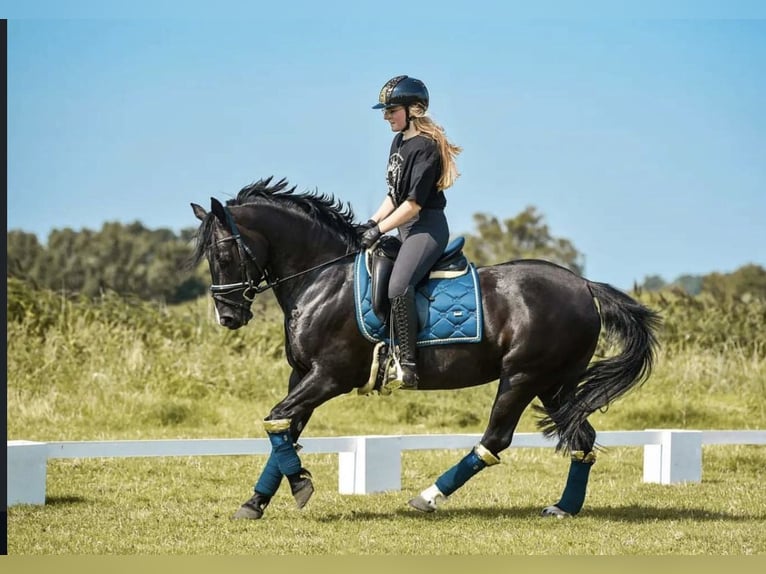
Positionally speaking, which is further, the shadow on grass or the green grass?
the shadow on grass

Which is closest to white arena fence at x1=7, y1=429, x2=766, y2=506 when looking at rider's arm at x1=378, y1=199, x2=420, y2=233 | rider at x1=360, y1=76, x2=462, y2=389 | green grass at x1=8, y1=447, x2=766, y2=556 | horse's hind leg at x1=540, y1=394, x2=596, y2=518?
green grass at x1=8, y1=447, x2=766, y2=556

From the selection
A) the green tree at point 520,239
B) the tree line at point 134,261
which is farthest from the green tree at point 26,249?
the green tree at point 520,239

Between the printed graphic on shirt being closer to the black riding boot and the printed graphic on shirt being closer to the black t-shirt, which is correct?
the black t-shirt

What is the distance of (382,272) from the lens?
691 cm

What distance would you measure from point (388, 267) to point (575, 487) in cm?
185

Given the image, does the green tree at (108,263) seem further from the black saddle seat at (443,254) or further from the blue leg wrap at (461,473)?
the blue leg wrap at (461,473)

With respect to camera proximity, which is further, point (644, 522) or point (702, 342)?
point (702, 342)

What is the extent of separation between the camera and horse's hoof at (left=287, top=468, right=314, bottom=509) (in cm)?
681

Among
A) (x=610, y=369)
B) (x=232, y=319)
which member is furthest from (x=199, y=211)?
(x=610, y=369)

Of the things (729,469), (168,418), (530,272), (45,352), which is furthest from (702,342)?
(530,272)

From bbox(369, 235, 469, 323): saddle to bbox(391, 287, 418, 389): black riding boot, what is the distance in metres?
0.12

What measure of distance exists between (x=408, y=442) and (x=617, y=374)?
2032 mm

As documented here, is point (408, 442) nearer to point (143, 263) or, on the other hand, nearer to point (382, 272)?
point (382, 272)

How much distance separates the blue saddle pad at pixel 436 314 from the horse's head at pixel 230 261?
63cm
